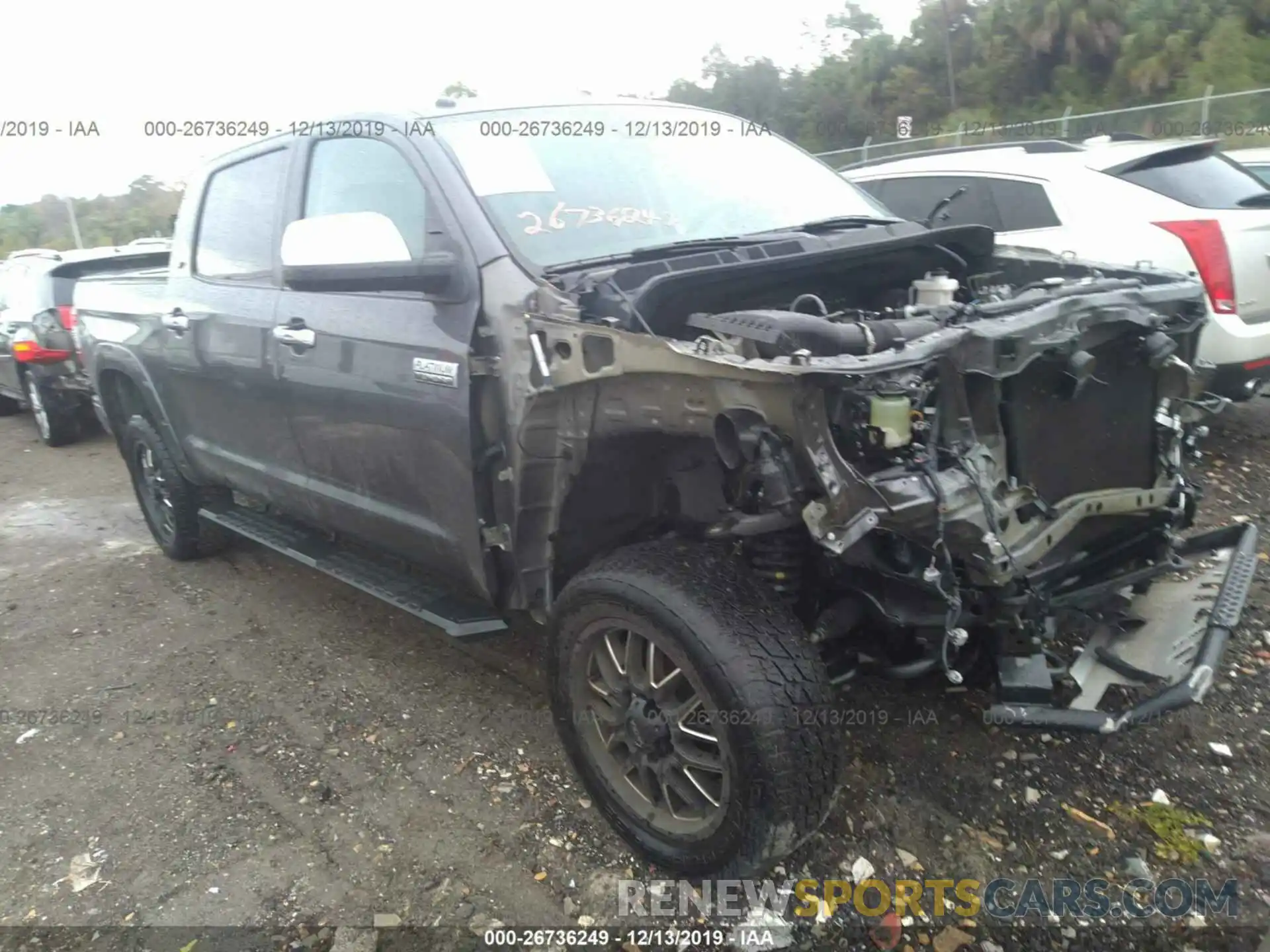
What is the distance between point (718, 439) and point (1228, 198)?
445cm

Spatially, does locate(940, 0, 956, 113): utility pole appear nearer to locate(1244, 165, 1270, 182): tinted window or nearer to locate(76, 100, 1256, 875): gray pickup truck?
locate(1244, 165, 1270, 182): tinted window

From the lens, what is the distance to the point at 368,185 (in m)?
3.38

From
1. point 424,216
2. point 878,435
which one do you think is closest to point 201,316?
point 424,216

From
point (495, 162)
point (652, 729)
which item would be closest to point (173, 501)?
point (495, 162)

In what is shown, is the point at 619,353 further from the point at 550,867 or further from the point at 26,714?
the point at 26,714

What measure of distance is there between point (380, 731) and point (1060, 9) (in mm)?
35362

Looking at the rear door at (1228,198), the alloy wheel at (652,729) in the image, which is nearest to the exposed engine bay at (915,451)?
the alloy wheel at (652,729)

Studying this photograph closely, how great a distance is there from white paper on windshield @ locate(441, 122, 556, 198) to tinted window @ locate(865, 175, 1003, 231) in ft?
11.0

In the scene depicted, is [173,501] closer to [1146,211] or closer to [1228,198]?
[1146,211]

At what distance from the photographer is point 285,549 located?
4102 millimetres

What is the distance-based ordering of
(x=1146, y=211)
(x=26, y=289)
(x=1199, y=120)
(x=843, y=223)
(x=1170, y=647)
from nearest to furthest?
(x=1170, y=647) → (x=843, y=223) → (x=1146, y=211) → (x=26, y=289) → (x=1199, y=120)

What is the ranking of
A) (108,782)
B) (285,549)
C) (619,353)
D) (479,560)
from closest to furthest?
(619,353) < (479,560) < (108,782) < (285,549)

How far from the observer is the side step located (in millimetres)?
3184

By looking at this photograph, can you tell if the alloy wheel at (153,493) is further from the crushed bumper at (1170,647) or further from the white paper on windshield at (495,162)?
the crushed bumper at (1170,647)
